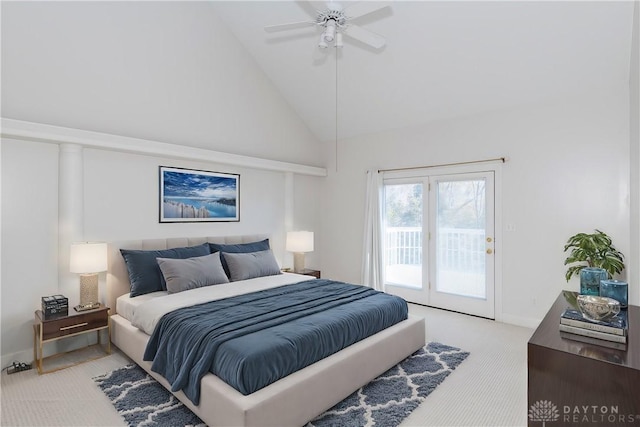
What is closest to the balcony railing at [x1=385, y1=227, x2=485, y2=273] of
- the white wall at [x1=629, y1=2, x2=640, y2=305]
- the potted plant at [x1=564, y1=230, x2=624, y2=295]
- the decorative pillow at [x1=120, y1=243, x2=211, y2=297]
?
the potted plant at [x1=564, y1=230, x2=624, y2=295]

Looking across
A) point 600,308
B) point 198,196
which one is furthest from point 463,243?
point 198,196

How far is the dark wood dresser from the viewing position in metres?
1.33

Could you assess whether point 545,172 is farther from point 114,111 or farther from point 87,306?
point 87,306

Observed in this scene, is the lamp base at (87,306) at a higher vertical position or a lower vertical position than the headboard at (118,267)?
lower

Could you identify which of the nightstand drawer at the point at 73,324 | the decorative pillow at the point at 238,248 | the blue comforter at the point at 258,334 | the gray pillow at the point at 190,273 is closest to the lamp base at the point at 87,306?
the nightstand drawer at the point at 73,324

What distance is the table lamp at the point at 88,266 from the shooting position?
3078 mm

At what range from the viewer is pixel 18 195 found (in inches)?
118

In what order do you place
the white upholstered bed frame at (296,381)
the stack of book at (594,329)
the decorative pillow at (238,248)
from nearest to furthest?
the stack of book at (594,329) < the white upholstered bed frame at (296,381) < the decorative pillow at (238,248)

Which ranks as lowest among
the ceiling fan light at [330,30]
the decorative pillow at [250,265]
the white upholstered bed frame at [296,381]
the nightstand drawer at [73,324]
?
the white upholstered bed frame at [296,381]

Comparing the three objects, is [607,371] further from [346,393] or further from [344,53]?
[344,53]

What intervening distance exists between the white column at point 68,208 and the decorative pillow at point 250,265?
1.46 m

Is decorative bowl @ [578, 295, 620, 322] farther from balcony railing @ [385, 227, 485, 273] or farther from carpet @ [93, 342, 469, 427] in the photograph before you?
balcony railing @ [385, 227, 485, 273]

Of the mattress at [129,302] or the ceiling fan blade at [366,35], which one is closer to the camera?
the ceiling fan blade at [366,35]

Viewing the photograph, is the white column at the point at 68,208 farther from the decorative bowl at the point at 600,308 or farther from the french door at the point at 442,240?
the decorative bowl at the point at 600,308
